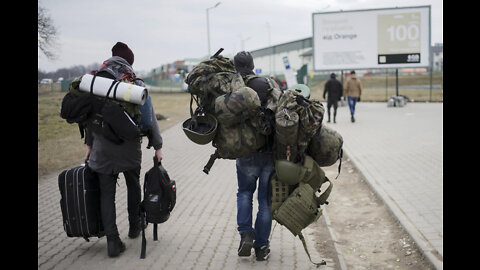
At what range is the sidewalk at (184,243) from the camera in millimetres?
4559

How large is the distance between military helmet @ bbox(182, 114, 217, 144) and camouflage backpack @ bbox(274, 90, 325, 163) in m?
0.54

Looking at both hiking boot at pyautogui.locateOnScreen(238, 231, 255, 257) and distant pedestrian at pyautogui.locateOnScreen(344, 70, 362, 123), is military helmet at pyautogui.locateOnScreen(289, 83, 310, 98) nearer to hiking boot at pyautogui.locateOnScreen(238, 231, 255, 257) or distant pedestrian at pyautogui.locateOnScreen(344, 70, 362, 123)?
hiking boot at pyautogui.locateOnScreen(238, 231, 255, 257)

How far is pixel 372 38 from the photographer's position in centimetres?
2767

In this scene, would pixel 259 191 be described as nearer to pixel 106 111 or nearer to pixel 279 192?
pixel 279 192

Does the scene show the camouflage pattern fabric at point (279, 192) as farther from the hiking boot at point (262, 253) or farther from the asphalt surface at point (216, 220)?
the asphalt surface at point (216, 220)

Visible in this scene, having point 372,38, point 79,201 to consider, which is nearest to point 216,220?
point 79,201

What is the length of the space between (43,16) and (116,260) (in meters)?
5.97

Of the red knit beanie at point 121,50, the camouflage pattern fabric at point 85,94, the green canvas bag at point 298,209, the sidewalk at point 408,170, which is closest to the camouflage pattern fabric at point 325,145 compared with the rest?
the green canvas bag at point 298,209

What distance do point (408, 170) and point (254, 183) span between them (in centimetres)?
489

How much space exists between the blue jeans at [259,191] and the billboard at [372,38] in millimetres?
24211

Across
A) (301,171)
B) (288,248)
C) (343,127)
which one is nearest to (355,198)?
(288,248)
